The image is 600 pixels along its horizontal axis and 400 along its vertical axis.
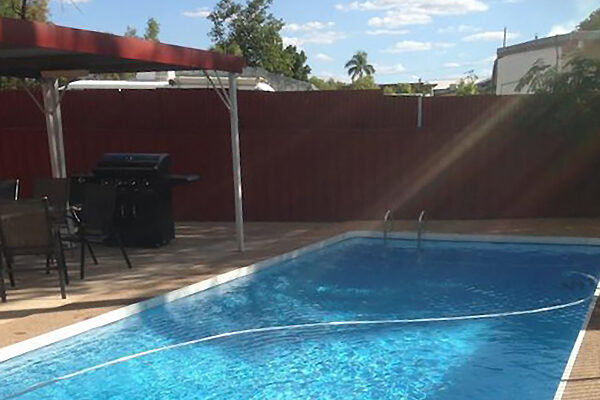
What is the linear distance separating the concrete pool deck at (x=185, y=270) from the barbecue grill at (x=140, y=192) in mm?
293

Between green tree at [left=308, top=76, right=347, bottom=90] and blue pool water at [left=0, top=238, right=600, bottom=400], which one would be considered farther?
green tree at [left=308, top=76, right=347, bottom=90]

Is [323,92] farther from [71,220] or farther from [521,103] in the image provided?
[71,220]

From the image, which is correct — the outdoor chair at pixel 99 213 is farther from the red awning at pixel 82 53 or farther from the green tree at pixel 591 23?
the green tree at pixel 591 23

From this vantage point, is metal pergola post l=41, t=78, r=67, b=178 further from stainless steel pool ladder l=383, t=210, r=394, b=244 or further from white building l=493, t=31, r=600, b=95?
white building l=493, t=31, r=600, b=95

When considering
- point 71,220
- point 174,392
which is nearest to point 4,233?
point 71,220

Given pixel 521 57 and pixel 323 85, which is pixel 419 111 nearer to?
pixel 521 57

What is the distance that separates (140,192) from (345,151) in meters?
4.13

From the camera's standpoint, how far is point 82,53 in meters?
5.98

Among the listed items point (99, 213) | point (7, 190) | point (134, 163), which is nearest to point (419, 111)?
point (134, 163)

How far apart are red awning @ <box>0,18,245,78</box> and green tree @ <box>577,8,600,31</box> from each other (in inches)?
553

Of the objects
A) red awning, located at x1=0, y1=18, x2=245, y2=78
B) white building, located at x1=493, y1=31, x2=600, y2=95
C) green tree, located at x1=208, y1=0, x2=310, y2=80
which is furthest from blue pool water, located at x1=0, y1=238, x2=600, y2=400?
green tree, located at x1=208, y1=0, x2=310, y2=80

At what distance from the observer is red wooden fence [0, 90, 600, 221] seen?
35.0ft

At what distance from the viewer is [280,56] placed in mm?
48406

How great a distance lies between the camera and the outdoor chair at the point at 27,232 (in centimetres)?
584
